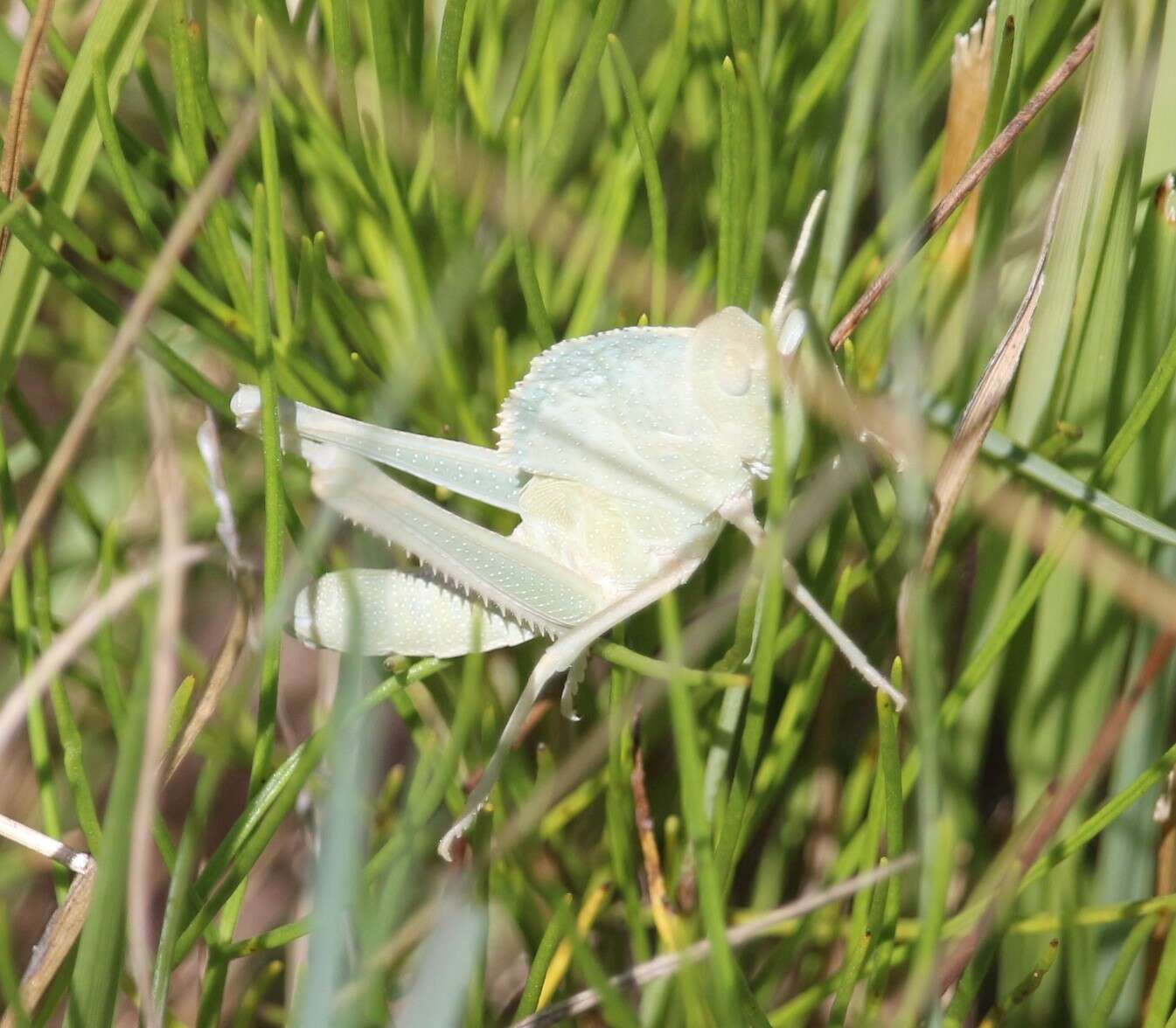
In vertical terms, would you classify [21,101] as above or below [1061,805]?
above

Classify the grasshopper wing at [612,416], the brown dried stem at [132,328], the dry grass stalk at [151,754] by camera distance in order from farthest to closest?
the grasshopper wing at [612,416]
the brown dried stem at [132,328]
the dry grass stalk at [151,754]

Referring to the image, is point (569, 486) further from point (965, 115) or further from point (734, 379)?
point (965, 115)

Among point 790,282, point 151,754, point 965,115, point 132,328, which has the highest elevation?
point 965,115

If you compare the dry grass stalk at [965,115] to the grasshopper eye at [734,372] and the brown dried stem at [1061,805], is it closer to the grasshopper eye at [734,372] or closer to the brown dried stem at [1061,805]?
the grasshopper eye at [734,372]

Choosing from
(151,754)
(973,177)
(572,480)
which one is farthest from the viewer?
(572,480)

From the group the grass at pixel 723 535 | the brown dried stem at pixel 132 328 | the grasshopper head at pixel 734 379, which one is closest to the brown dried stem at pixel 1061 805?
the grass at pixel 723 535

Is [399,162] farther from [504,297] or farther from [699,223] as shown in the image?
[699,223]

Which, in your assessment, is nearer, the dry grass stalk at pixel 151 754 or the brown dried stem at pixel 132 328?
the dry grass stalk at pixel 151 754

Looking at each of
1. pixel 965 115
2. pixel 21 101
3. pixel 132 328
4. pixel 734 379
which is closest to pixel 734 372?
pixel 734 379

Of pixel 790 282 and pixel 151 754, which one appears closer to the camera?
pixel 151 754

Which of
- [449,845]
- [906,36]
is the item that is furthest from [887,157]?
[449,845]
